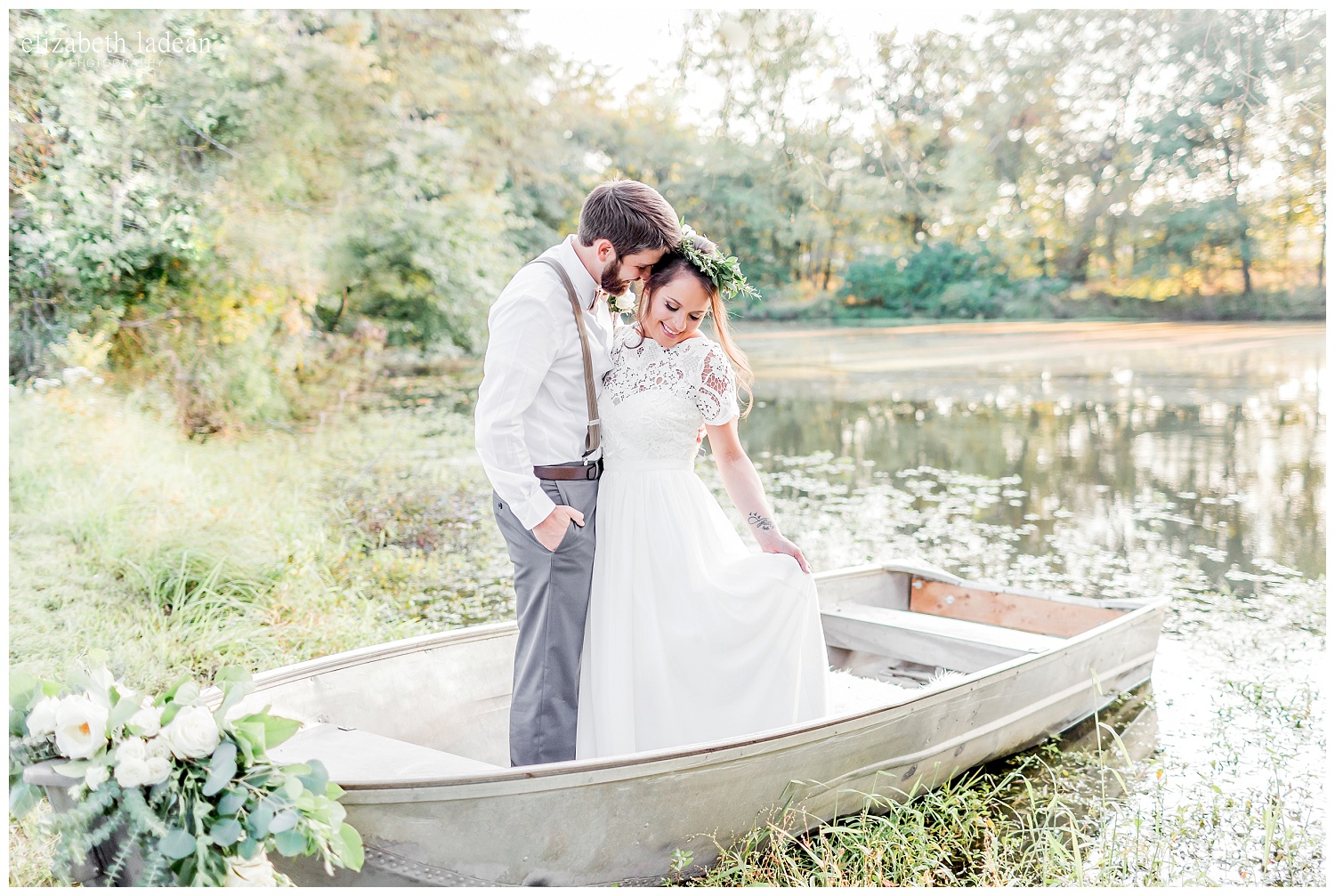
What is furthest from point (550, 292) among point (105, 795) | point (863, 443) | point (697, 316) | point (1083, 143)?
point (1083, 143)

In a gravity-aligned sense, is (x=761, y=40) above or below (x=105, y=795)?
above

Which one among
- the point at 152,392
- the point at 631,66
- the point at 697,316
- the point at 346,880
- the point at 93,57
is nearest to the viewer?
the point at 346,880

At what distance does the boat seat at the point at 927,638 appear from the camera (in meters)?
4.06

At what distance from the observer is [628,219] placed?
2.67 metres

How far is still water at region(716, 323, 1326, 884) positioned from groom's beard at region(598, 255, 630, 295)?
2.41 m

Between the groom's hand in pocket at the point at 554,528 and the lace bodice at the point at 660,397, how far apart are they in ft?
0.88

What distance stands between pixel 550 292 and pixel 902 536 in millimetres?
5906

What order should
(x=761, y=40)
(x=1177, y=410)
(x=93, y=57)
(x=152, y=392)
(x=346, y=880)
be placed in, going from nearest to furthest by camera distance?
(x=346, y=880) → (x=761, y=40) → (x=93, y=57) → (x=152, y=392) → (x=1177, y=410)

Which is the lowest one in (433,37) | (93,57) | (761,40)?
(761,40)

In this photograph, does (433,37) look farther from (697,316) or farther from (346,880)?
(346,880)

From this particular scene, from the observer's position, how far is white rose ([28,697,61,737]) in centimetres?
202

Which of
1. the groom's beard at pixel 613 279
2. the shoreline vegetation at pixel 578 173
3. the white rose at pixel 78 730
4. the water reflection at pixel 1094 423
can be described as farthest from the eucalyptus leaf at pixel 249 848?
the water reflection at pixel 1094 423

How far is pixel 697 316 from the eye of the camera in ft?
9.40

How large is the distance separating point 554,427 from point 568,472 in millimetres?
126
